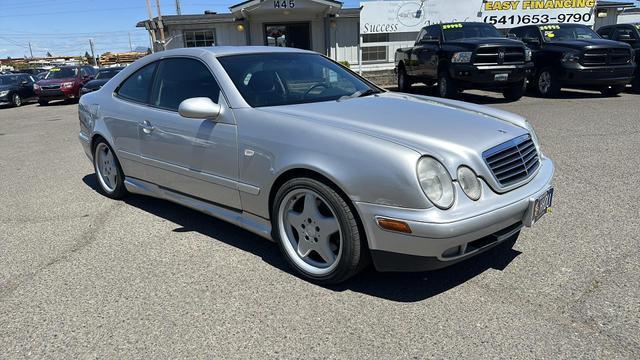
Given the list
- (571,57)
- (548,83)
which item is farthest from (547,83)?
(571,57)

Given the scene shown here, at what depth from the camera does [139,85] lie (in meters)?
4.58

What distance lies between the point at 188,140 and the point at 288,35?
19.4 m

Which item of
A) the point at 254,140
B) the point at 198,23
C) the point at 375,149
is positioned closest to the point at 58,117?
the point at 198,23

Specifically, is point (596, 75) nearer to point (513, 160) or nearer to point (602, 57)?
point (602, 57)

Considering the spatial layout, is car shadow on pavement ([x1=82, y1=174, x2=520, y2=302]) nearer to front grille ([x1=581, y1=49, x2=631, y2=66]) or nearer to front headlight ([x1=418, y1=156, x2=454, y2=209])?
front headlight ([x1=418, y1=156, x2=454, y2=209])

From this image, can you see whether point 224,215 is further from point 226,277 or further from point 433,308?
point 433,308

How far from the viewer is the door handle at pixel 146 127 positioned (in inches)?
165

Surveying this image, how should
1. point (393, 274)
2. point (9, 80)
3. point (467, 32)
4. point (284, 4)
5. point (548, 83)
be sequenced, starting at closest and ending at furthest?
1. point (393, 274)
2. point (467, 32)
3. point (548, 83)
4. point (284, 4)
5. point (9, 80)

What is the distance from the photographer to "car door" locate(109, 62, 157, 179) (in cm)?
443

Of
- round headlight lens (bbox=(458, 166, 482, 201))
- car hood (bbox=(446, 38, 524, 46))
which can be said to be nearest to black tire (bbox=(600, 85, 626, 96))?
car hood (bbox=(446, 38, 524, 46))

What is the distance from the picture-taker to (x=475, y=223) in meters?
2.67

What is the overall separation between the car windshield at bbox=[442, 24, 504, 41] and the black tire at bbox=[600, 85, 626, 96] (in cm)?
347

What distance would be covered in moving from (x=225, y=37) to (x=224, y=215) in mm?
19184

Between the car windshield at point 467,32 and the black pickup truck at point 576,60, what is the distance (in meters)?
1.38
